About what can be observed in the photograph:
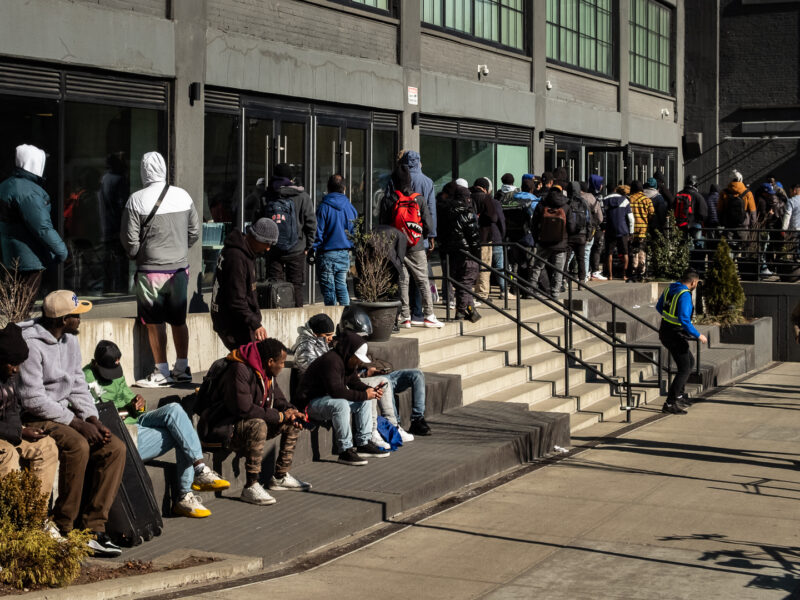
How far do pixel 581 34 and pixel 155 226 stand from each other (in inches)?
733

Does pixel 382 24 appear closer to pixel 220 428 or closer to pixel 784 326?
pixel 784 326

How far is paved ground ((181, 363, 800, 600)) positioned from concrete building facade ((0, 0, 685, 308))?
5.47 meters

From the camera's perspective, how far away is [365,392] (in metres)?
10.8

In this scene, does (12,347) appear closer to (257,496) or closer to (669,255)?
(257,496)

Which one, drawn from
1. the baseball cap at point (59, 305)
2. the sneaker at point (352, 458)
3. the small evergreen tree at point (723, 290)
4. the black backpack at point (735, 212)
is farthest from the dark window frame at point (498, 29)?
the baseball cap at point (59, 305)

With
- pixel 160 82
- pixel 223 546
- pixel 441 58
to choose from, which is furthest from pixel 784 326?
pixel 223 546

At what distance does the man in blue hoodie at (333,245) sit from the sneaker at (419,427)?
8.20 ft

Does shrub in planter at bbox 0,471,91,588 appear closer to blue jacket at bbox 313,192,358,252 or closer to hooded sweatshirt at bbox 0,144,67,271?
hooded sweatshirt at bbox 0,144,67,271

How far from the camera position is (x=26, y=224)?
10484 mm

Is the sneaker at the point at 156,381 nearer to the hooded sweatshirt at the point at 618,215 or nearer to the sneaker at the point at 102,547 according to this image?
the sneaker at the point at 102,547

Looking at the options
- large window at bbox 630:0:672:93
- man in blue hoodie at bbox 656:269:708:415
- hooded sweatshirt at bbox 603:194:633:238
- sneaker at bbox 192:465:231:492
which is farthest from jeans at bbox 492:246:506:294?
large window at bbox 630:0:672:93

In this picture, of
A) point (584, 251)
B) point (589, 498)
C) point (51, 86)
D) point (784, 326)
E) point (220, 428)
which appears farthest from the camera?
point (784, 326)

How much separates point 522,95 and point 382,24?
5.65 meters

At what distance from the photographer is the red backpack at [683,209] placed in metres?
23.9
